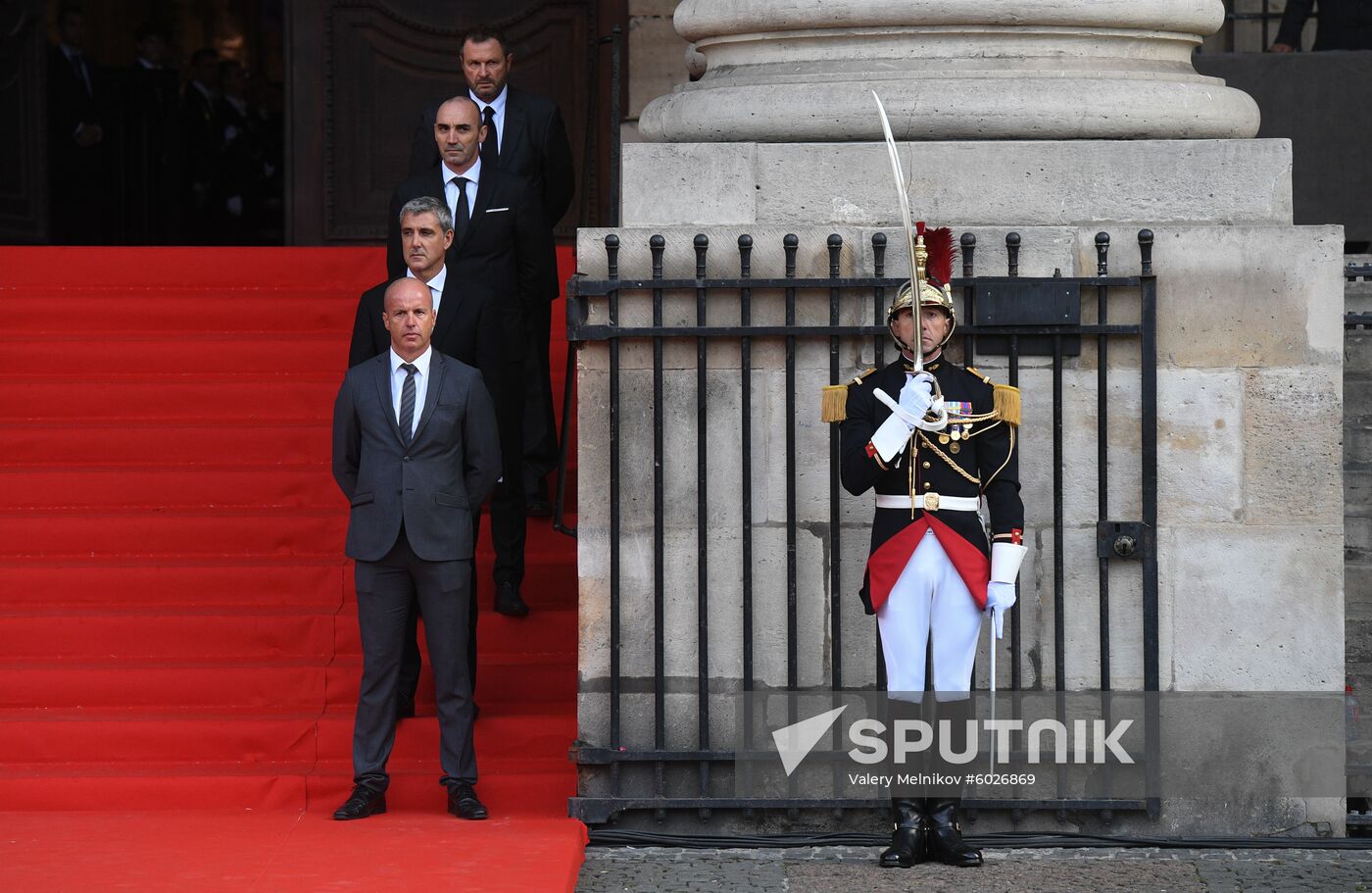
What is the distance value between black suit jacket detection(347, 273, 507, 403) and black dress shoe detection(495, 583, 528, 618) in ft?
2.73

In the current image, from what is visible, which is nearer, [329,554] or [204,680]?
[204,680]

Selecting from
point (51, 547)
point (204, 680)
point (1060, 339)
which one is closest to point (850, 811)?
point (1060, 339)

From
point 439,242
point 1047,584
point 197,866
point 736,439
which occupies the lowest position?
point 197,866

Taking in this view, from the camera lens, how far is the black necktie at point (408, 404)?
767cm

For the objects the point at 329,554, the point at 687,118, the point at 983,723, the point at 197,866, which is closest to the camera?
the point at 197,866

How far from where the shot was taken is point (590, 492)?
309 inches

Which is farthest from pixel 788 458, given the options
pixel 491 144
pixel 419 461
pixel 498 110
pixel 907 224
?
pixel 498 110

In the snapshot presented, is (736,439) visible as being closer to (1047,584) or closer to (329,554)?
(1047,584)

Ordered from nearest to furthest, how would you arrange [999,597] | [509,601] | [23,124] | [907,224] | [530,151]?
[907,224] → [999,597] → [509,601] → [530,151] → [23,124]

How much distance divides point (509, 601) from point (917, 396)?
2.48m

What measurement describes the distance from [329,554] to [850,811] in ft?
9.21

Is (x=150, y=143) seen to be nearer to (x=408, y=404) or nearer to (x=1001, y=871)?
(x=408, y=404)

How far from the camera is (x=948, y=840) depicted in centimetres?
723

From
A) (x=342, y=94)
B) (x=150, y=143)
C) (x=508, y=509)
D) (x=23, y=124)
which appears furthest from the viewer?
(x=150, y=143)
